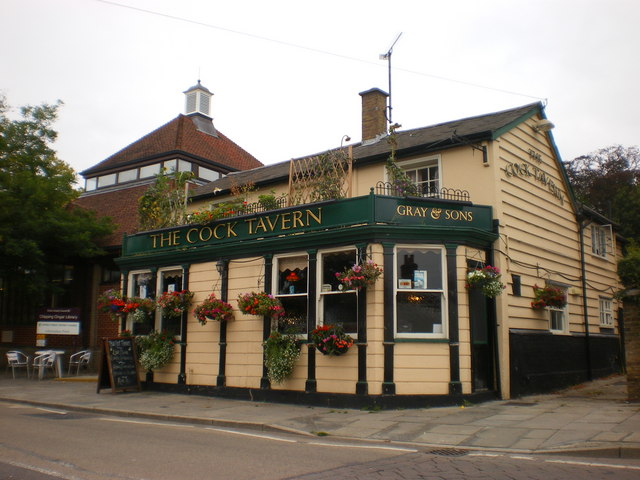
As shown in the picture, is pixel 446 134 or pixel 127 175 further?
pixel 127 175

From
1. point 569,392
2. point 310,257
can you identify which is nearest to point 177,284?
point 310,257

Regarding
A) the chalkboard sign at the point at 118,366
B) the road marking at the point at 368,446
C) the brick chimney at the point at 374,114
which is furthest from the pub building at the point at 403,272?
the road marking at the point at 368,446

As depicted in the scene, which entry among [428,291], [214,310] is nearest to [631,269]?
[428,291]

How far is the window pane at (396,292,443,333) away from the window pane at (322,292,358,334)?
→ 0.93 meters

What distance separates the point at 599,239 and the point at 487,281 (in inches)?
416

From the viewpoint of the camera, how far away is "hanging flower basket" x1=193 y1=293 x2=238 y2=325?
539 inches

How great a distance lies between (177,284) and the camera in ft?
51.6

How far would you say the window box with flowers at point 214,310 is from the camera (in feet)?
44.9

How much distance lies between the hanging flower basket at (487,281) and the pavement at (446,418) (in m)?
2.27

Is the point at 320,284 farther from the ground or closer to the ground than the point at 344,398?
farther from the ground

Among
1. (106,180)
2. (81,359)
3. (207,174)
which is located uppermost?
(207,174)

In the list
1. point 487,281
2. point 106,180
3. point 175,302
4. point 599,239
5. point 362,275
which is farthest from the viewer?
point 106,180

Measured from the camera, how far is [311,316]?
499 inches

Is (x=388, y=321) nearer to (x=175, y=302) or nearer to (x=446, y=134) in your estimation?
(x=446, y=134)
